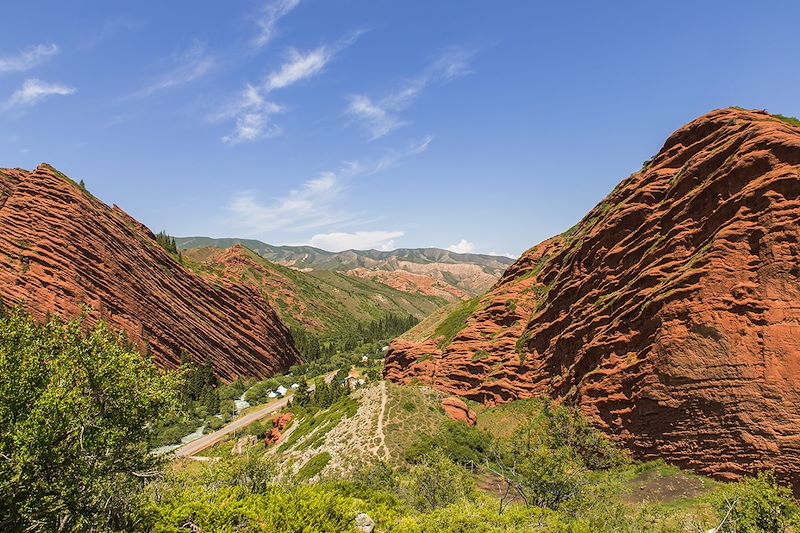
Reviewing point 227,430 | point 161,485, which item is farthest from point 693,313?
point 227,430

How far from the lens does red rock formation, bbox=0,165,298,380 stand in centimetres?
7856

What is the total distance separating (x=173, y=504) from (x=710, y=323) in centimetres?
4576

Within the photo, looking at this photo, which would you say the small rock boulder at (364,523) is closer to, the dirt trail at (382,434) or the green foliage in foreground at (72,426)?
the green foliage in foreground at (72,426)

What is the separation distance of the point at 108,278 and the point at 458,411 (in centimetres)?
7910

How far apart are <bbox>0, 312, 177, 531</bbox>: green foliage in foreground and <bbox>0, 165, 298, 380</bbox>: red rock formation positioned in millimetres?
72543

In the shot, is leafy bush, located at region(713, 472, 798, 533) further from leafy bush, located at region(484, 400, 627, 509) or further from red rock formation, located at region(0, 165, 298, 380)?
red rock formation, located at region(0, 165, 298, 380)

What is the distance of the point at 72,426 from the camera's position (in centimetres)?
1578

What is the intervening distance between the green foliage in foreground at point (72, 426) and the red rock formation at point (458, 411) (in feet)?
155

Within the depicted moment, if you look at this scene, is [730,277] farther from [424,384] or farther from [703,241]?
[424,384]

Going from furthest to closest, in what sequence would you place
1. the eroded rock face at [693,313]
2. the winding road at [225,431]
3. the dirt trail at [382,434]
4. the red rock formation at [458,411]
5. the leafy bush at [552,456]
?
1. the winding road at [225,431]
2. the red rock formation at [458,411]
3. the dirt trail at [382,434]
4. the eroded rock face at [693,313]
5. the leafy bush at [552,456]

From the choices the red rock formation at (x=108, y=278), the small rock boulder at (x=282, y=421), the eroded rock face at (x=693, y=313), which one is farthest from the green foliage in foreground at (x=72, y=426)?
the red rock formation at (x=108, y=278)

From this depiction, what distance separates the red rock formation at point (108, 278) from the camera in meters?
78.6

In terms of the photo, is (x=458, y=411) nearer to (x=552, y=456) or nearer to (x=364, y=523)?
(x=552, y=456)

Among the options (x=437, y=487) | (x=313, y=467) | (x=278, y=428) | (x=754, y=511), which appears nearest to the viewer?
(x=754, y=511)
